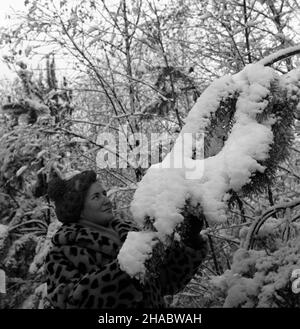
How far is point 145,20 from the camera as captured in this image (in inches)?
229

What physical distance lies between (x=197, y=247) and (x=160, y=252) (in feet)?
1.84

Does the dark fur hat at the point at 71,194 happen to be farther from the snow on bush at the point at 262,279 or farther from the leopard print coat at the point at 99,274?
the snow on bush at the point at 262,279

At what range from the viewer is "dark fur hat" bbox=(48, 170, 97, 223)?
2.00m

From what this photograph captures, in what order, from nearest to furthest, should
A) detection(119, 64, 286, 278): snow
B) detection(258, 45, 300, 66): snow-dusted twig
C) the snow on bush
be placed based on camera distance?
detection(119, 64, 286, 278): snow
detection(258, 45, 300, 66): snow-dusted twig
the snow on bush

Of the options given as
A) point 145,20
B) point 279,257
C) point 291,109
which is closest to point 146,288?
point 279,257

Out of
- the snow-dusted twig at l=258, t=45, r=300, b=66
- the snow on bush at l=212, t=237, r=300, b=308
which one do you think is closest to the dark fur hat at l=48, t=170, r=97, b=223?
the snow on bush at l=212, t=237, r=300, b=308

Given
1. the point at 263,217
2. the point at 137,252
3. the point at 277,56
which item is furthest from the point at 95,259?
the point at 277,56

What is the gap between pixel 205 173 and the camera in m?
1.26

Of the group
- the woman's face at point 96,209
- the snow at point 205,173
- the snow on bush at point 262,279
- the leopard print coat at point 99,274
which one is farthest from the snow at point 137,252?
the snow on bush at point 262,279

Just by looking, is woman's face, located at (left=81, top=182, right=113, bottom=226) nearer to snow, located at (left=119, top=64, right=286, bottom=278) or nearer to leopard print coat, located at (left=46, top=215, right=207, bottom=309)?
leopard print coat, located at (left=46, top=215, right=207, bottom=309)

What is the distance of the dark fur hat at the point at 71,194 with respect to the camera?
6.55ft

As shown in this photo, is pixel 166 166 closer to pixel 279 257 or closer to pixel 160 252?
pixel 160 252

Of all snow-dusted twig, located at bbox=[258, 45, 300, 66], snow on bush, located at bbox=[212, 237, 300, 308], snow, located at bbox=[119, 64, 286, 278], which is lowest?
snow on bush, located at bbox=[212, 237, 300, 308]

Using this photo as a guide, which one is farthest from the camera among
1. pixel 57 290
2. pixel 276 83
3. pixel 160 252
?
pixel 57 290
